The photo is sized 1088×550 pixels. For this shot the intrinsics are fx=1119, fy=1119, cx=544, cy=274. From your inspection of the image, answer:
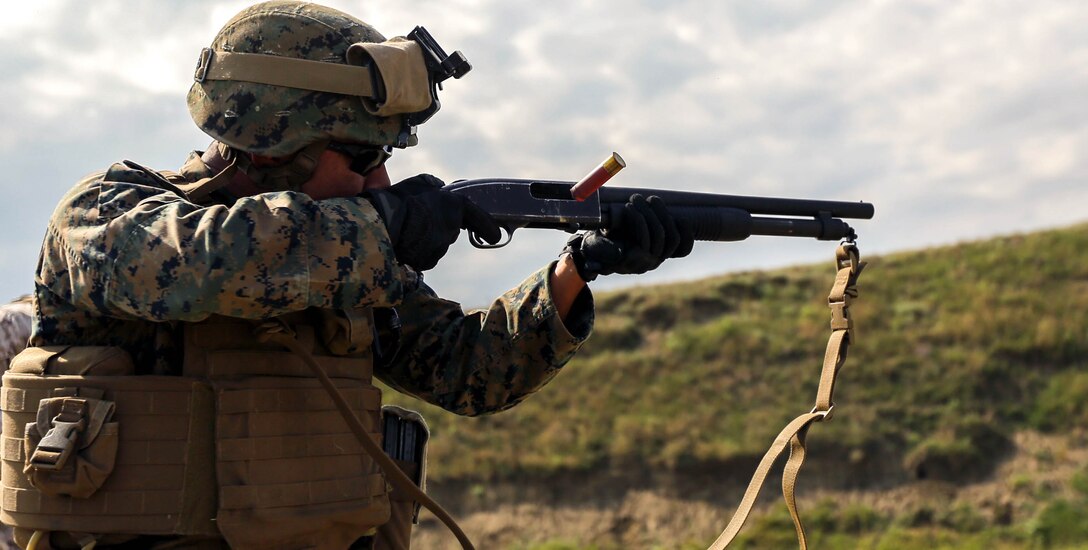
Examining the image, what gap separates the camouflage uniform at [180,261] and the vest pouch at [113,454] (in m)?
0.17

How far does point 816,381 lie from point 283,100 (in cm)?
1237

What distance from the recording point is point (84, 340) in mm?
3367

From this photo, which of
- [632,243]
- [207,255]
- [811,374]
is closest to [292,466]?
[207,255]

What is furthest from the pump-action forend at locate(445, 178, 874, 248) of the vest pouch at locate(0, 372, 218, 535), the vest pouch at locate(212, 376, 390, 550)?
the vest pouch at locate(0, 372, 218, 535)

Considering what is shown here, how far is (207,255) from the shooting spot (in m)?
3.02

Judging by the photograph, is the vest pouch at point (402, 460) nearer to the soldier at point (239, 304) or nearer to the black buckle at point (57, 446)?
the soldier at point (239, 304)

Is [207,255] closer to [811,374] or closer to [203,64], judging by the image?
[203,64]

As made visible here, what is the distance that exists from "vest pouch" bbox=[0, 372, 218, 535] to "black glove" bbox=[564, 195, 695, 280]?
1415mm

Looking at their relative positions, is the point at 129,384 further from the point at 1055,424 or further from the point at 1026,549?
the point at 1055,424

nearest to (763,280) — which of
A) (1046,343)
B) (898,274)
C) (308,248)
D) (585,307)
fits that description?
(898,274)

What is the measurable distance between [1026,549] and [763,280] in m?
6.87

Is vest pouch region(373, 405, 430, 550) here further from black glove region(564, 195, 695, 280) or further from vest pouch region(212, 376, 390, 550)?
black glove region(564, 195, 695, 280)

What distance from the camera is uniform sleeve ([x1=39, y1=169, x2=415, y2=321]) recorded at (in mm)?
3027

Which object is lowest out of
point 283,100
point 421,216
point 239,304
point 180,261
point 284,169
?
point 239,304
